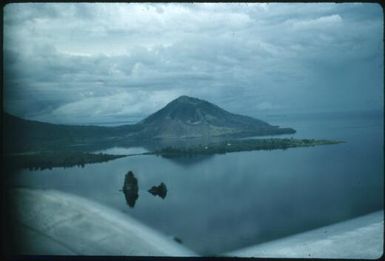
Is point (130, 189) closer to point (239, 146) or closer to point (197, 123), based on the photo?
point (197, 123)

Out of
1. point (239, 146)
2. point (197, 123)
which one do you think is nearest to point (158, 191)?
point (197, 123)

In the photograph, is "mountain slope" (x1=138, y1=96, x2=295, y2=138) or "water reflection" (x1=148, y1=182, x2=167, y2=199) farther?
"mountain slope" (x1=138, y1=96, x2=295, y2=138)

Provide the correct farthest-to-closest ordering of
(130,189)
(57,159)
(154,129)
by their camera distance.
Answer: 1. (154,129)
2. (57,159)
3. (130,189)

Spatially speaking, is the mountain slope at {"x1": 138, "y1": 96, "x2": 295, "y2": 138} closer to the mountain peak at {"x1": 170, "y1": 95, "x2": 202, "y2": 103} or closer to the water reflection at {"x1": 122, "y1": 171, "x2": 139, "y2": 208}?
the mountain peak at {"x1": 170, "y1": 95, "x2": 202, "y2": 103}

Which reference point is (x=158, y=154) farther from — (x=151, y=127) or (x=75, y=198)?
(x=75, y=198)

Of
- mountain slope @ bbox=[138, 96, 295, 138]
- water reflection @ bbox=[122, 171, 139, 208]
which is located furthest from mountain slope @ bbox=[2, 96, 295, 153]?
water reflection @ bbox=[122, 171, 139, 208]

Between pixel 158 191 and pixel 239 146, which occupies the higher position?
pixel 239 146

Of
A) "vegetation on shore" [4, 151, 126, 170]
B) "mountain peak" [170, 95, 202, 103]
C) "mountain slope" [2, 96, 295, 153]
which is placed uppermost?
"mountain peak" [170, 95, 202, 103]
